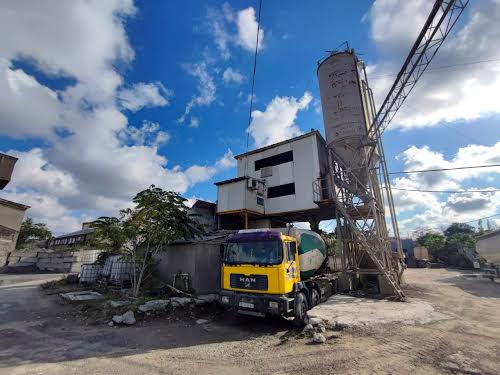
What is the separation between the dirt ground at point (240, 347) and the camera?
536 centimetres

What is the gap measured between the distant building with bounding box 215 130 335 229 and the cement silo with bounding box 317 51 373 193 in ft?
12.2

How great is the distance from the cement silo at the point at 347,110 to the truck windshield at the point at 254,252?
8922mm

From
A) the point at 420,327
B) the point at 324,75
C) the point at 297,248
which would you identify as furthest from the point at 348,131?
the point at 420,327

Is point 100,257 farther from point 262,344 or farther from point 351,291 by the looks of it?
point 351,291

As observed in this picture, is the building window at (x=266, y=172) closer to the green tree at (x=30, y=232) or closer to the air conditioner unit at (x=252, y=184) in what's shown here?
the air conditioner unit at (x=252, y=184)

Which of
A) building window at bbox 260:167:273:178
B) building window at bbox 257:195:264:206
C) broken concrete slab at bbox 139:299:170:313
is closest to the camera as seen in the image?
broken concrete slab at bbox 139:299:170:313

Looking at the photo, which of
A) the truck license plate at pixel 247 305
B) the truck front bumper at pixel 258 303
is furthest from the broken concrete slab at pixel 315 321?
the truck license plate at pixel 247 305

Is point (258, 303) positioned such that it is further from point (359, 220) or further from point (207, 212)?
point (207, 212)

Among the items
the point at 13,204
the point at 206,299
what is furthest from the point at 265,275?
the point at 13,204

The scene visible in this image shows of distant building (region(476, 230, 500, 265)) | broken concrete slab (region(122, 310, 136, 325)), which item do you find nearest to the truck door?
broken concrete slab (region(122, 310, 136, 325))

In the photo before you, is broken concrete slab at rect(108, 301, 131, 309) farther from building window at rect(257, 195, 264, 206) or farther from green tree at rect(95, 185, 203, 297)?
building window at rect(257, 195, 264, 206)

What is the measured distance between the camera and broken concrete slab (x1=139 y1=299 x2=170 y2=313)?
9633 millimetres

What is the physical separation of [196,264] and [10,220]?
3248 centimetres

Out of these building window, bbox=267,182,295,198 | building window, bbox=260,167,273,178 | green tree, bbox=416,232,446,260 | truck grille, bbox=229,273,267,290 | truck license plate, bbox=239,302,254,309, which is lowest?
truck license plate, bbox=239,302,254,309
